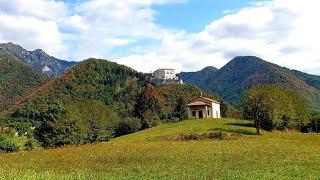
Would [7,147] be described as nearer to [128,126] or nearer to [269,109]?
[128,126]

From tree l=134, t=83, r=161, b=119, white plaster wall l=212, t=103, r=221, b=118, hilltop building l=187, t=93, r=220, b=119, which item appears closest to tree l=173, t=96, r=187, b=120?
tree l=134, t=83, r=161, b=119

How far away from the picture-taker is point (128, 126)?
114 meters

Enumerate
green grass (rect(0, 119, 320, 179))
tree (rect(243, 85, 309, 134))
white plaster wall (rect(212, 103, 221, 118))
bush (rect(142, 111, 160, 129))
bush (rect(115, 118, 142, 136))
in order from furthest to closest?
bush (rect(115, 118, 142, 136)) → bush (rect(142, 111, 160, 129)) → white plaster wall (rect(212, 103, 221, 118)) → tree (rect(243, 85, 309, 134)) → green grass (rect(0, 119, 320, 179))

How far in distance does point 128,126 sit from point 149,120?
5606 mm

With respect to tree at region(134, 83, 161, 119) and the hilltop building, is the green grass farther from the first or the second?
tree at region(134, 83, 161, 119)

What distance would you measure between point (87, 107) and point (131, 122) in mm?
14135

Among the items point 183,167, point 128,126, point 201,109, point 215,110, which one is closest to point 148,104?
point 128,126

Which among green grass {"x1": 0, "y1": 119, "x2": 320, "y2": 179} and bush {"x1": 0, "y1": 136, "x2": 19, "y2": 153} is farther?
bush {"x1": 0, "y1": 136, "x2": 19, "y2": 153}

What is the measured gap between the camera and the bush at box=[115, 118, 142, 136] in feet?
375

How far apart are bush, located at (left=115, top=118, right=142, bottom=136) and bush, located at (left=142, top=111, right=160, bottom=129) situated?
1518mm

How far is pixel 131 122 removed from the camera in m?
115

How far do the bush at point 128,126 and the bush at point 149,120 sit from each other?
1.52 metres

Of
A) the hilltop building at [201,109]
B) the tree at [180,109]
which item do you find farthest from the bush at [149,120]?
the hilltop building at [201,109]

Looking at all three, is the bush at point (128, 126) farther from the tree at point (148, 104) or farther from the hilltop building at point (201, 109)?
the hilltop building at point (201, 109)
